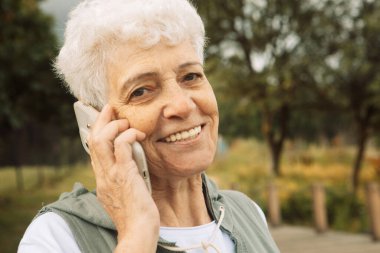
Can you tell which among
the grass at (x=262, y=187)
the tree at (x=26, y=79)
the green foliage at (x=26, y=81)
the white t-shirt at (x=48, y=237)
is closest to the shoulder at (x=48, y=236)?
the white t-shirt at (x=48, y=237)

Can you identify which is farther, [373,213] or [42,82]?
[42,82]

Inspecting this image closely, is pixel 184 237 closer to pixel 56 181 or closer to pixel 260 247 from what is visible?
pixel 260 247

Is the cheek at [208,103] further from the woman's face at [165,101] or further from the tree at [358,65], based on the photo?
the tree at [358,65]

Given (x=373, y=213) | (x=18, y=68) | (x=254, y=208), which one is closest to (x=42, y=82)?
(x=18, y=68)

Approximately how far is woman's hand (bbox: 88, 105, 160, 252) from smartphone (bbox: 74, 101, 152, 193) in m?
0.02

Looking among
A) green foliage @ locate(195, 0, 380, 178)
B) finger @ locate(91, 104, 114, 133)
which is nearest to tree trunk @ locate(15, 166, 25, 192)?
green foliage @ locate(195, 0, 380, 178)

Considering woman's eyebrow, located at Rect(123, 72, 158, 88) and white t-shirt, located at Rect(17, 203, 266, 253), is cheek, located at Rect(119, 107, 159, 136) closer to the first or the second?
woman's eyebrow, located at Rect(123, 72, 158, 88)

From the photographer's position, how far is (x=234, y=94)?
55.7 ft

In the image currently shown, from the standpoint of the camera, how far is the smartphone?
162 centimetres

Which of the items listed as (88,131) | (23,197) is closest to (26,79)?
(23,197)

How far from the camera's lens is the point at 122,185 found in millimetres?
1570

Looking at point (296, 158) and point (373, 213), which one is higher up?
point (373, 213)

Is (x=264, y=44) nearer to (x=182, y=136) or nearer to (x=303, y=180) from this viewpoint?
(x=303, y=180)

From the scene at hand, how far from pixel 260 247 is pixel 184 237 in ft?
1.15
